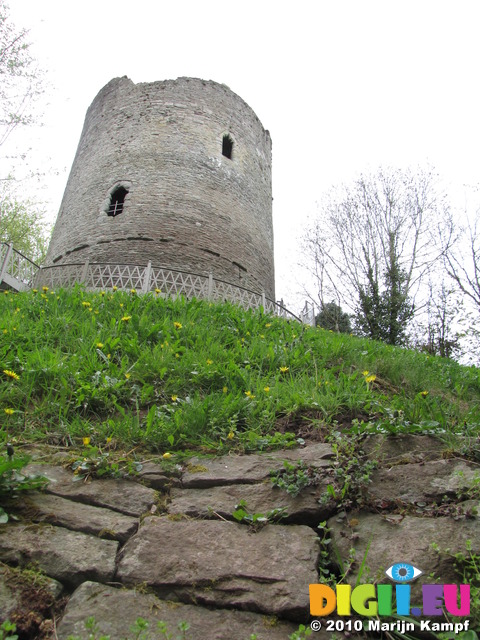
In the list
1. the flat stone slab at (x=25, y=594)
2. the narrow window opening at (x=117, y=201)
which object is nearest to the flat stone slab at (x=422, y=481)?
the flat stone slab at (x=25, y=594)

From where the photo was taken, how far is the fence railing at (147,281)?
9.73m

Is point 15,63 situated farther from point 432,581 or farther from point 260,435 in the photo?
point 432,581

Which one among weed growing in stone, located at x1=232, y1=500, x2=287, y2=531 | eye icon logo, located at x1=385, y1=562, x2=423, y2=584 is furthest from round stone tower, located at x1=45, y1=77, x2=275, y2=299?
eye icon logo, located at x1=385, y1=562, x2=423, y2=584

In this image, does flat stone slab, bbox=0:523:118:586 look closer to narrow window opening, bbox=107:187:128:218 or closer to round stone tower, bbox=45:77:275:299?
round stone tower, bbox=45:77:275:299

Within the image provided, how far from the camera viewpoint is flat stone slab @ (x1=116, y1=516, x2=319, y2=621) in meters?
2.04

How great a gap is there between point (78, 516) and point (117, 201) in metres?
11.2

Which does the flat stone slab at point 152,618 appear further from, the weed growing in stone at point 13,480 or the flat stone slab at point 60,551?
the weed growing in stone at point 13,480

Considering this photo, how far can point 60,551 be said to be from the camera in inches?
84.9

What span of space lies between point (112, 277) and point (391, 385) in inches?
275

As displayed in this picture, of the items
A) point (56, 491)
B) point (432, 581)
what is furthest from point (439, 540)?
point (56, 491)

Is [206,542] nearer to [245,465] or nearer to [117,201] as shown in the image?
[245,465]

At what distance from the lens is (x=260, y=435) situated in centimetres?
319

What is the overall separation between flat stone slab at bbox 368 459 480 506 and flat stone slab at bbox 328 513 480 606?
0.56 ft

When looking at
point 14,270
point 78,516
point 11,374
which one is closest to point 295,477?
point 78,516
